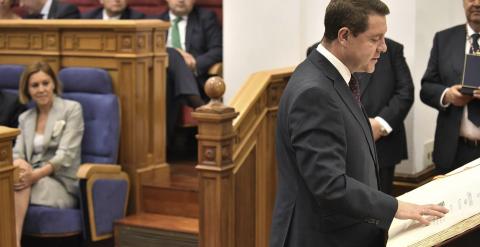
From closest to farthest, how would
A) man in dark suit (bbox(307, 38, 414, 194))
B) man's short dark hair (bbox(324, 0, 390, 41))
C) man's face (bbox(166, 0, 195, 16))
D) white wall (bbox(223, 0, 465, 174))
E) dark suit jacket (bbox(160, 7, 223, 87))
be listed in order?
man's short dark hair (bbox(324, 0, 390, 41)) < man in dark suit (bbox(307, 38, 414, 194)) < white wall (bbox(223, 0, 465, 174)) < dark suit jacket (bbox(160, 7, 223, 87)) < man's face (bbox(166, 0, 195, 16))

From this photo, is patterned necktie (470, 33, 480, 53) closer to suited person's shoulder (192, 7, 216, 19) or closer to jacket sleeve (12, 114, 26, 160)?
suited person's shoulder (192, 7, 216, 19)

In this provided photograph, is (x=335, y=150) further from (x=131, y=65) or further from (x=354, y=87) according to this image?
(x=131, y=65)

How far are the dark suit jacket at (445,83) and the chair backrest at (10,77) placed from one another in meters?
2.67

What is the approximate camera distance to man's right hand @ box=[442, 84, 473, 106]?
13.4 ft

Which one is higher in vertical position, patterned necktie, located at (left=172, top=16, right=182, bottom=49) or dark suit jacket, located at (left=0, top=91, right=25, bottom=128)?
patterned necktie, located at (left=172, top=16, right=182, bottom=49)

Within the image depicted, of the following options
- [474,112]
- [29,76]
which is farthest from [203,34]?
[474,112]

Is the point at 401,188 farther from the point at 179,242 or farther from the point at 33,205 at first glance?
the point at 33,205

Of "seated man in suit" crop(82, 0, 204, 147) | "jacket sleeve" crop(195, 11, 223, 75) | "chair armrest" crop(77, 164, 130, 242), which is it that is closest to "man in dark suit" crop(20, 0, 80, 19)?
"jacket sleeve" crop(195, 11, 223, 75)

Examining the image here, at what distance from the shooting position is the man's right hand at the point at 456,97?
4.07 m

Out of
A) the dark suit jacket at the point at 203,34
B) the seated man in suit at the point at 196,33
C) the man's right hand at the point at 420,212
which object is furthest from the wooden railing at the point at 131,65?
the man's right hand at the point at 420,212

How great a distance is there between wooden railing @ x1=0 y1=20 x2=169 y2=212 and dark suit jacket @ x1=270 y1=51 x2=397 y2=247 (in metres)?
2.92

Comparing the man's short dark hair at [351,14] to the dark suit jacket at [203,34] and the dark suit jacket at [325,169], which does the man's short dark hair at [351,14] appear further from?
the dark suit jacket at [203,34]

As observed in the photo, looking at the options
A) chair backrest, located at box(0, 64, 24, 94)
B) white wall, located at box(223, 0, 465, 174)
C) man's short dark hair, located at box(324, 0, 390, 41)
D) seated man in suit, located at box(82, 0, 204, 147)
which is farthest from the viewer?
seated man in suit, located at box(82, 0, 204, 147)

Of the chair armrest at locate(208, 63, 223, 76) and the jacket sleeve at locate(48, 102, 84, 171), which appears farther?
the chair armrest at locate(208, 63, 223, 76)
